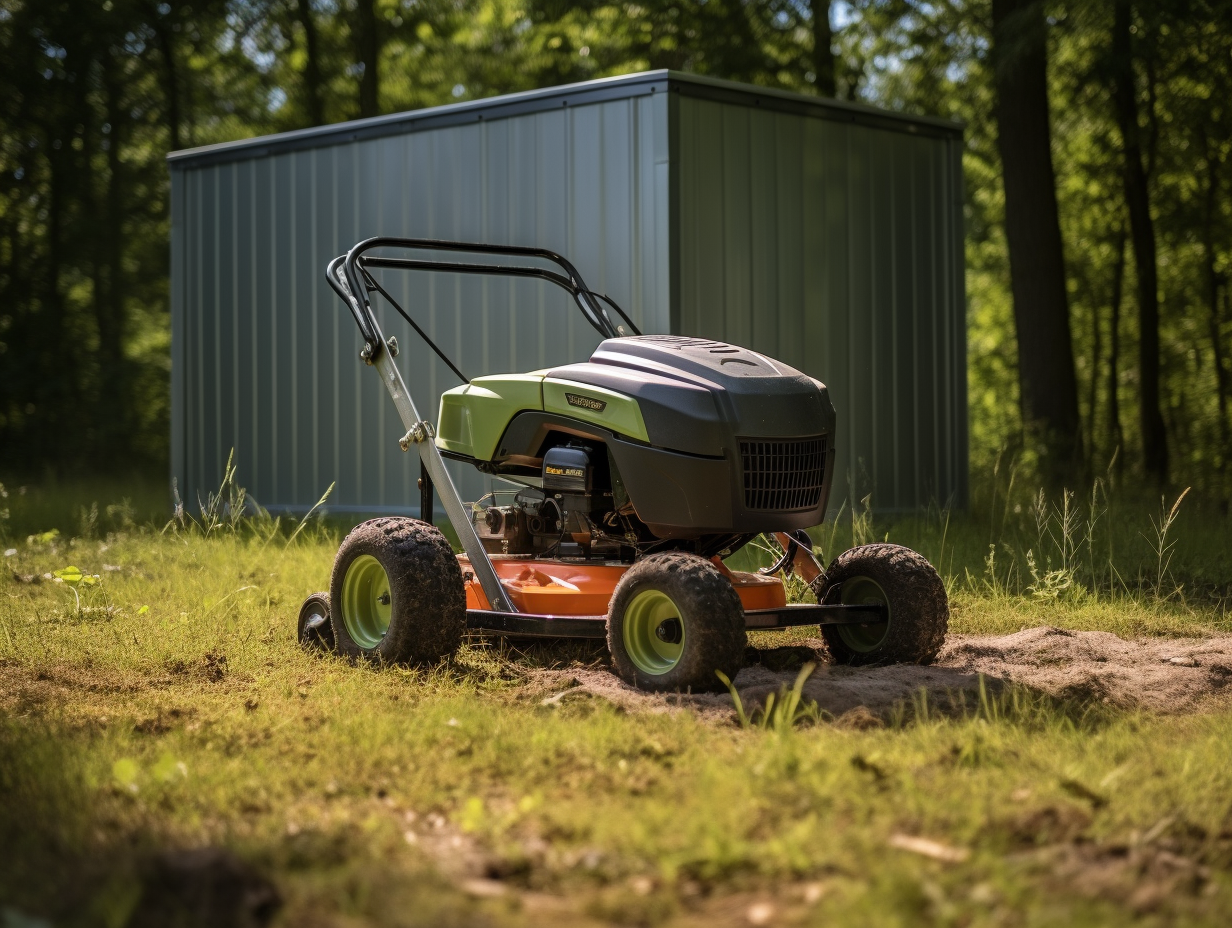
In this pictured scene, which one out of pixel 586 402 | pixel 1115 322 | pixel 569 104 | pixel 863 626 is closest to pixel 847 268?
pixel 569 104

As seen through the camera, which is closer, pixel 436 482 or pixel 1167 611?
pixel 436 482

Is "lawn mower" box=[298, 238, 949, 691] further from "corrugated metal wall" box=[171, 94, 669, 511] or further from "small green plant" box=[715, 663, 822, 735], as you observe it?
"corrugated metal wall" box=[171, 94, 669, 511]

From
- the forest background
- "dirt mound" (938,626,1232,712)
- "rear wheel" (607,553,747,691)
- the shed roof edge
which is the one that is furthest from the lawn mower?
the forest background

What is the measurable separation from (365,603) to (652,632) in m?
1.13

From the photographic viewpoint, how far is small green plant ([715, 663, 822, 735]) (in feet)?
11.4

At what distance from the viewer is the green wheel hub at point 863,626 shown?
15.3ft

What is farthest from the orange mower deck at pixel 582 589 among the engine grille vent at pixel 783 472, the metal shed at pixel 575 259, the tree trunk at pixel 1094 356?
the tree trunk at pixel 1094 356

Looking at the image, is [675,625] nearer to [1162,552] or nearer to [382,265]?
[382,265]

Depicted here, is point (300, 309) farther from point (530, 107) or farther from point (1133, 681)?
point (1133, 681)

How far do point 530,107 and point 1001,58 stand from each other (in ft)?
11.1

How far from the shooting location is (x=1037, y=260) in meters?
10.6

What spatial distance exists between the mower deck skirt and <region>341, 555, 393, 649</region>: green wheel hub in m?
0.38

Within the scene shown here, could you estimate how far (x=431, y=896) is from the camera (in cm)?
238

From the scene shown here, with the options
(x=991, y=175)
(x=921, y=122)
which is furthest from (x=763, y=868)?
(x=991, y=175)
